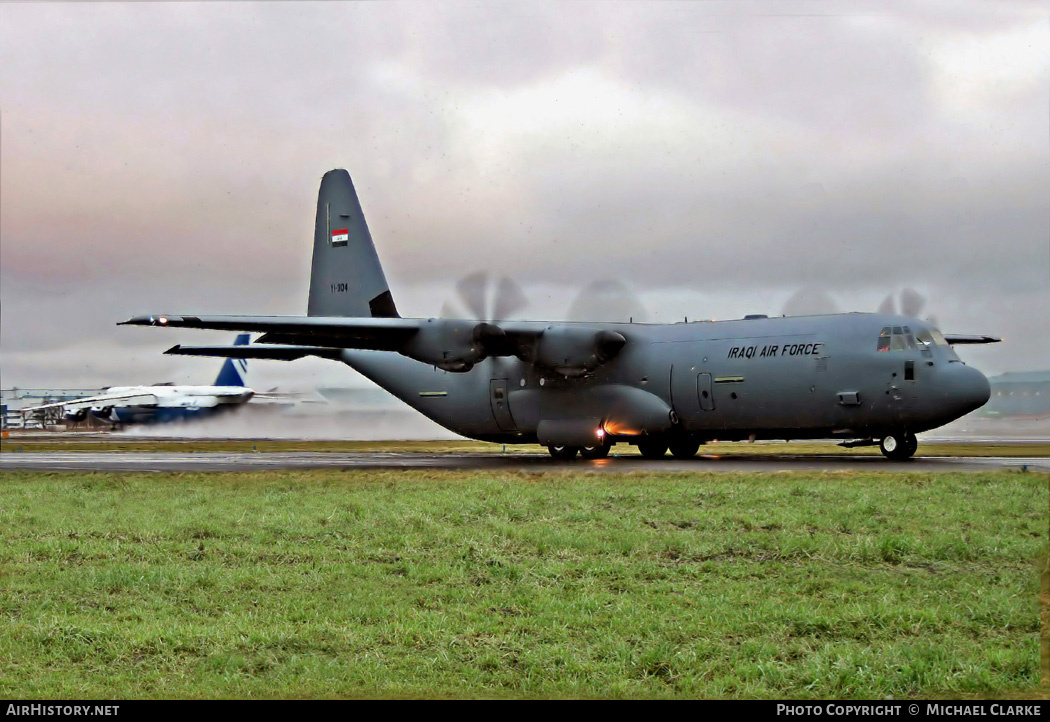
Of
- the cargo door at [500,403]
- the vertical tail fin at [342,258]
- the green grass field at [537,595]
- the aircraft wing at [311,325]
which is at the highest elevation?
the vertical tail fin at [342,258]

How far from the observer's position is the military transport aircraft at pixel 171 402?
2938 inches

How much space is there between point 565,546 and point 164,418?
6778 centimetres

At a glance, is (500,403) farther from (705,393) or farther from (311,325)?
(705,393)

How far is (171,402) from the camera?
7825 cm

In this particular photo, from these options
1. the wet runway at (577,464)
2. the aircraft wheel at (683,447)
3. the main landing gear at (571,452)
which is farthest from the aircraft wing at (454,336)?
the aircraft wheel at (683,447)

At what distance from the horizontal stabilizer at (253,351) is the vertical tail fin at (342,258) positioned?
3238mm

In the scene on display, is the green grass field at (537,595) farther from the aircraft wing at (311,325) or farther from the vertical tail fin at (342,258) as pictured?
the vertical tail fin at (342,258)

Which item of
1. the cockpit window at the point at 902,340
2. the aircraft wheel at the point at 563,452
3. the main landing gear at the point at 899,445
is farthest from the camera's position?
the aircraft wheel at the point at 563,452

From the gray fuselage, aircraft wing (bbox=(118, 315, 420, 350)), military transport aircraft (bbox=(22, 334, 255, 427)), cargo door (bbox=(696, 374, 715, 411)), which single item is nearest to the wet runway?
the gray fuselage

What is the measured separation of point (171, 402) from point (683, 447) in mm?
58526

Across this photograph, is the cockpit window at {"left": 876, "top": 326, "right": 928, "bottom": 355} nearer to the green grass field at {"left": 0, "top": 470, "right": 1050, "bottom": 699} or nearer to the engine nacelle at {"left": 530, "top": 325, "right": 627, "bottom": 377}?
the green grass field at {"left": 0, "top": 470, "right": 1050, "bottom": 699}
